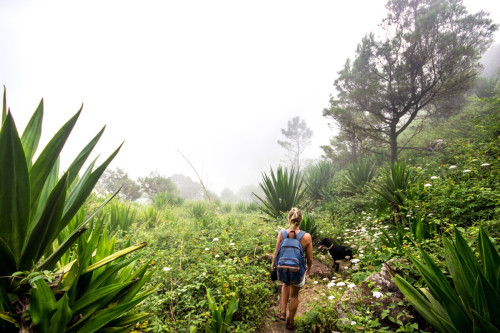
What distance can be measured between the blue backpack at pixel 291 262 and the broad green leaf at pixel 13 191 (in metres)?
2.12

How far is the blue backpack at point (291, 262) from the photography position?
2.35 metres

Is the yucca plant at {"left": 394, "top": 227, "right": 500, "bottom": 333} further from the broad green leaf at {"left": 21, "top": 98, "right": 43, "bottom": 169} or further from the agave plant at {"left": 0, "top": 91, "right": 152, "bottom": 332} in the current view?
the broad green leaf at {"left": 21, "top": 98, "right": 43, "bottom": 169}

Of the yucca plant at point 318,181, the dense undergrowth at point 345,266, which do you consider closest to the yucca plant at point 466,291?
the dense undergrowth at point 345,266

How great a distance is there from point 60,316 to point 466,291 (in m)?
2.46

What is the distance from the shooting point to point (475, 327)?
1.25 m

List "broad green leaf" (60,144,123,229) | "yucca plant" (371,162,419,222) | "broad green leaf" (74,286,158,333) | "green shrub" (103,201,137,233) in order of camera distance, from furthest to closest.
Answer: "green shrub" (103,201,137,233) < "yucca plant" (371,162,419,222) < "broad green leaf" (60,144,123,229) < "broad green leaf" (74,286,158,333)

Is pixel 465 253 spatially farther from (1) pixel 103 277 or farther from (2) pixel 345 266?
(1) pixel 103 277

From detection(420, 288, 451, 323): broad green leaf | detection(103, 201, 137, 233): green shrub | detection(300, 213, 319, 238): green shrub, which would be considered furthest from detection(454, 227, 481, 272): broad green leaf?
detection(103, 201, 137, 233): green shrub

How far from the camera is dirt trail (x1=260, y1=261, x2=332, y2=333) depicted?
2.53 metres

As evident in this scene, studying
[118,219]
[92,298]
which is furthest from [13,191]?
[118,219]

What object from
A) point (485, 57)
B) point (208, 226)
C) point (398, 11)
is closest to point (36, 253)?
point (208, 226)

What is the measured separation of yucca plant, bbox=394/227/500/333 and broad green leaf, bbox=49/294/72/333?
2.13 meters

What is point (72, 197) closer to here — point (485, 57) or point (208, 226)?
point (208, 226)

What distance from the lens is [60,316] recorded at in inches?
39.1
